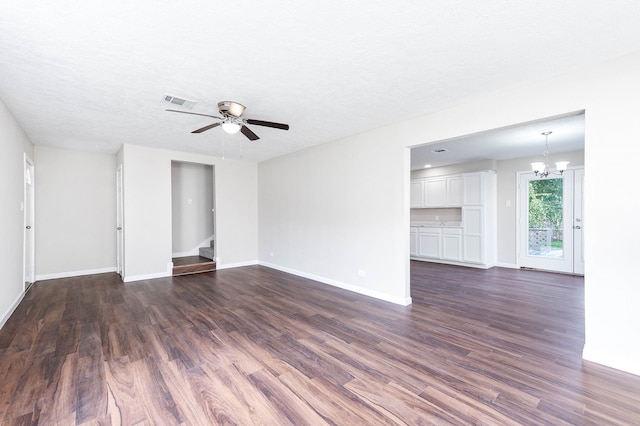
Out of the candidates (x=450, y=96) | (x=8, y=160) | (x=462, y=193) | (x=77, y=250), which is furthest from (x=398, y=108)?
(x=77, y=250)

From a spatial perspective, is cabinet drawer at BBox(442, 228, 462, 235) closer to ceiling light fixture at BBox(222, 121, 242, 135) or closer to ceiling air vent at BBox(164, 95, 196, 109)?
ceiling light fixture at BBox(222, 121, 242, 135)

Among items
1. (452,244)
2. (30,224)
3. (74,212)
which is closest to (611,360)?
(452,244)

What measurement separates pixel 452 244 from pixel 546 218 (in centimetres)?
188

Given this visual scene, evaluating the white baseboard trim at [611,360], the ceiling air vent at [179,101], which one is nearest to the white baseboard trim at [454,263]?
the white baseboard trim at [611,360]

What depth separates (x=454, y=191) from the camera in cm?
694

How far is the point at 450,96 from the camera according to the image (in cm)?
304

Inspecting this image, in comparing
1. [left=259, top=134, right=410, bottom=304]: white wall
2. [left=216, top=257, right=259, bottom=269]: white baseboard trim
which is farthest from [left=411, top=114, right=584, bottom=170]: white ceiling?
[left=216, top=257, right=259, bottom=269]: white baseboard trim

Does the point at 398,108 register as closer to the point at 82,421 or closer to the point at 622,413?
the point at 622,413

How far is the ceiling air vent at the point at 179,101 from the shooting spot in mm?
3050

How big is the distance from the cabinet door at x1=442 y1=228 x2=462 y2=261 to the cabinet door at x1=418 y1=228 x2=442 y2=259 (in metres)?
0.14

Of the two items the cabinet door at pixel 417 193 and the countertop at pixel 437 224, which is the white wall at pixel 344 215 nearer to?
the cabinet door at pixel 417 193

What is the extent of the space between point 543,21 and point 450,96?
1.17 m

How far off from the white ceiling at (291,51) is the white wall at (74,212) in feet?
7.96

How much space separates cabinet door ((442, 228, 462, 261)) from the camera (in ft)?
22.0
